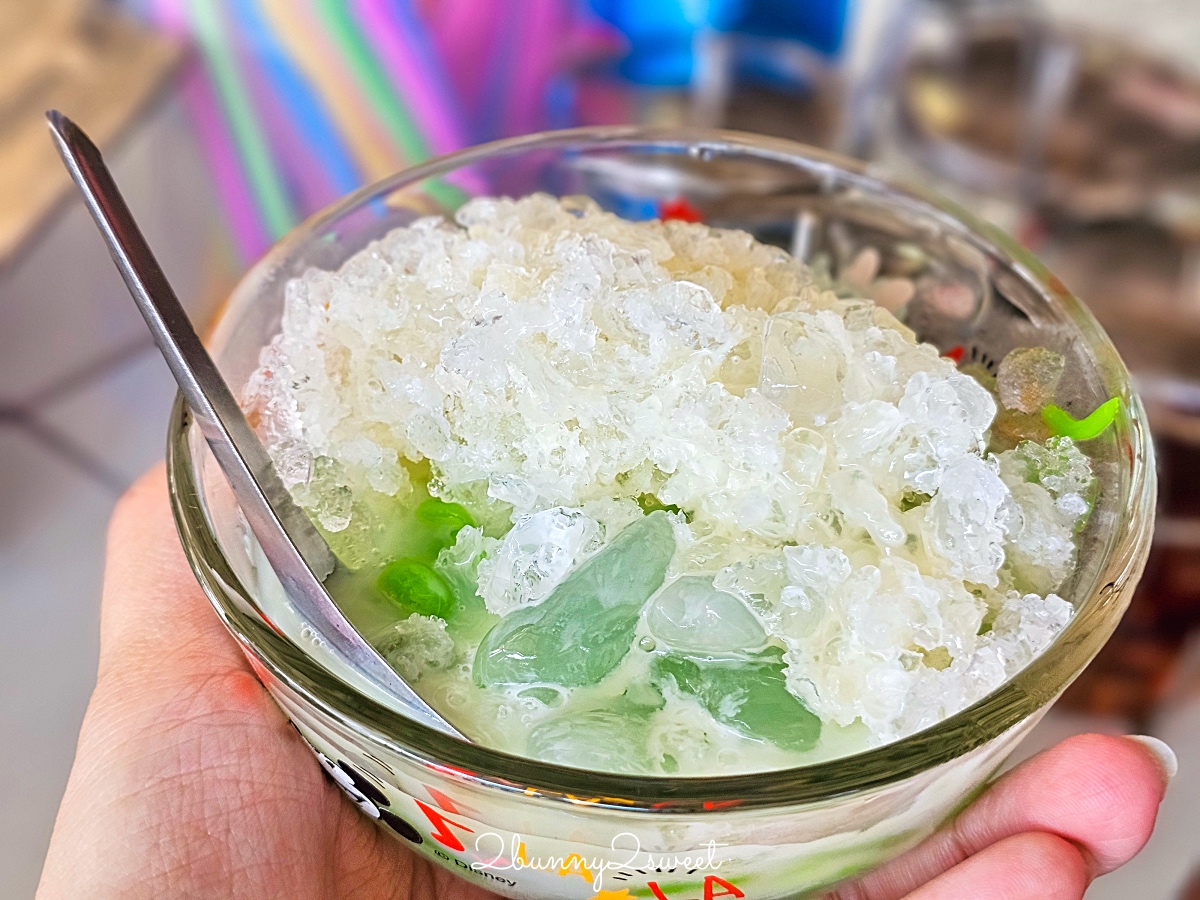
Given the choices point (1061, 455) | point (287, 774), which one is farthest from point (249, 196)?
point (1061, 455)

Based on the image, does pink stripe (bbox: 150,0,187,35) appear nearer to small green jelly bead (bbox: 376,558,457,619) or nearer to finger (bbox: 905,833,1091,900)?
small green jelly bead (bbox: 376,558,457,619)

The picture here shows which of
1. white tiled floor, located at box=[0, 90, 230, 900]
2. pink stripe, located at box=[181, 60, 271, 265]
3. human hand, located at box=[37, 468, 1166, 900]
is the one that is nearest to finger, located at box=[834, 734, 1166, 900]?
human hand, located at box=[37, 468, 1166, 900]

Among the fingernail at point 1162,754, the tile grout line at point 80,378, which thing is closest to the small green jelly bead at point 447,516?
the fingernail at point 1162,754

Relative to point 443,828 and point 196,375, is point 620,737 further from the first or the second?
point 196,375

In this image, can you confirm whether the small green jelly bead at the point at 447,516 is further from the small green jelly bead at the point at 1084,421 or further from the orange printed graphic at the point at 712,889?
the small green jelly bead at the point at 1084,421

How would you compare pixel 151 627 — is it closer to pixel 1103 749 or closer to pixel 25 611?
pixel 1103 749
